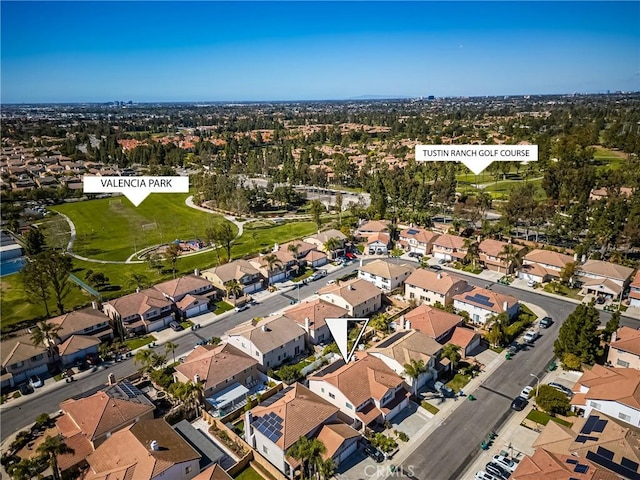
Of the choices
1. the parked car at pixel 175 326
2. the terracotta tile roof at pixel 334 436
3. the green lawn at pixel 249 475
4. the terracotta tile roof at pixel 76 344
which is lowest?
the parked car at pixel 175 326

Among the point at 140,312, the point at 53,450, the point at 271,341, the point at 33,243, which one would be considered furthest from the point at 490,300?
the point at 33,243

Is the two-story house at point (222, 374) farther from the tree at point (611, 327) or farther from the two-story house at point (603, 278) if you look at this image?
the two-story house at point (603, 278)

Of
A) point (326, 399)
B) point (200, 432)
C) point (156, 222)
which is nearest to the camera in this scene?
point (200, 432)

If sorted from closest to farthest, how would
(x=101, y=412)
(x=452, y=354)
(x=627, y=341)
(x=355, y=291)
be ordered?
(x=101, y=412) → (x=627, y=341) → (x=452, y=354) → (x=355, y=291)

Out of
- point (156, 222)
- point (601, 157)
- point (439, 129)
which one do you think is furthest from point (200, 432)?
point (439, 129)

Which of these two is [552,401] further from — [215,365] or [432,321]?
[215,365]

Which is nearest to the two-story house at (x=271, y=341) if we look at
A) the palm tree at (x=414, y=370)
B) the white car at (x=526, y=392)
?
the palm tree at (x=414, y=370)

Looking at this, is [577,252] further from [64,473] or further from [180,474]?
[64,473]
